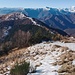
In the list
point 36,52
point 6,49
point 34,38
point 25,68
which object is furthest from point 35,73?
point 6,49

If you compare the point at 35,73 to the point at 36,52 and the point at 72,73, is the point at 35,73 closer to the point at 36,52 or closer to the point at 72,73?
the point at 72,73

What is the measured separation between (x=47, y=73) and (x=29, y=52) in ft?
59.2

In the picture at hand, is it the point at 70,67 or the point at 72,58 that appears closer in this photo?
the point at 70,67

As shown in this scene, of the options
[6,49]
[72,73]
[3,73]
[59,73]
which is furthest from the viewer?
[6,49]

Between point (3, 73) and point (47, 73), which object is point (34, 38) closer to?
point (3, 73)

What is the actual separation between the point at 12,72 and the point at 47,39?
31034mm

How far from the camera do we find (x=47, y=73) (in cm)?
2041

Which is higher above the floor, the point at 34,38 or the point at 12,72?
the point at 34,38

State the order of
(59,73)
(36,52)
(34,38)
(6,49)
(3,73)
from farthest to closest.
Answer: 1. (6,49)
2. (34,38)
3. (36,52)
4. (3,73)
5. (59,73)

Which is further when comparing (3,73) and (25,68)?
(3,73)

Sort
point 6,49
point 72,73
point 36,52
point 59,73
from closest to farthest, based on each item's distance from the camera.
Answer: point 72,73, point 59,73, point 36,52, point 6,49

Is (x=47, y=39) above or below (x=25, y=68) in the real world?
above

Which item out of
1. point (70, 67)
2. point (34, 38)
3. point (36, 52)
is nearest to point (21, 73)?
point (70, 67)

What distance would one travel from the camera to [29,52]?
38.3m
